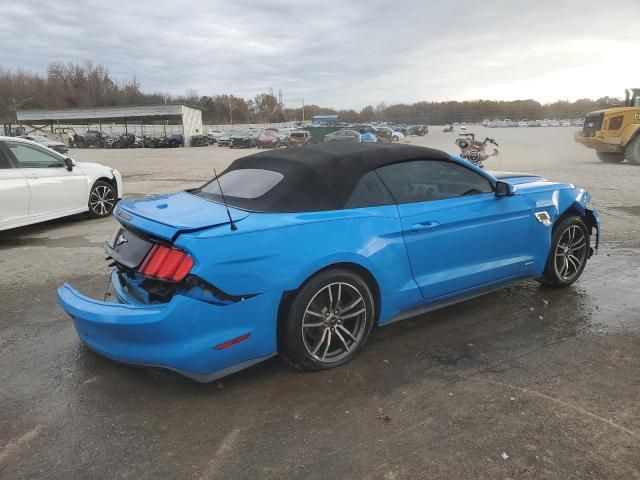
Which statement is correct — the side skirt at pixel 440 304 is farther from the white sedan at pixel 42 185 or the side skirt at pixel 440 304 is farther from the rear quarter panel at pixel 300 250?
the white sedan at pixel 42 185

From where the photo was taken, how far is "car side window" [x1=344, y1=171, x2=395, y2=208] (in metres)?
3.47

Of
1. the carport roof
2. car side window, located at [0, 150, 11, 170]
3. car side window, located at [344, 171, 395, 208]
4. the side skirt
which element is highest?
the carport roof

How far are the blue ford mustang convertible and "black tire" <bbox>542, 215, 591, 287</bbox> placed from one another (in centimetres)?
27

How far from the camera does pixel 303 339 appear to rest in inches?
125

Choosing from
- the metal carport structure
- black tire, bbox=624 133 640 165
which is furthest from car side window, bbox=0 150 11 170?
the metal carport structure

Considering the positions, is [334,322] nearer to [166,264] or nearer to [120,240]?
[166,264]

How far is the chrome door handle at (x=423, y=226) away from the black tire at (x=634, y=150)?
63.3 feet

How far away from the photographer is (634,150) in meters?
19.2

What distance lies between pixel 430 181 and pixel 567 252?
1.84 m

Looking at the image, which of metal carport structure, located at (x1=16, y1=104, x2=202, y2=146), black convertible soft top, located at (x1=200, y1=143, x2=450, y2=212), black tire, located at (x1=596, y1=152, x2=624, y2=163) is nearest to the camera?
black convertible soft top, located at (x1=200, y1=143, x2=450, y2=212)

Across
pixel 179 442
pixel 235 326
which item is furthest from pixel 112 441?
pixel 235 326

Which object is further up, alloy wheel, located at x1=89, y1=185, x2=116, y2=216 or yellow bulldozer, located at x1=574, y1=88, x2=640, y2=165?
yellow bulldozer, located at x1=574, y1=88, x2=640, y2=165

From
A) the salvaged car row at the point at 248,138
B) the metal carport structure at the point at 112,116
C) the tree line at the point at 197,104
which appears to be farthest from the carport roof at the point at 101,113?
the tree line at the point at 197,104

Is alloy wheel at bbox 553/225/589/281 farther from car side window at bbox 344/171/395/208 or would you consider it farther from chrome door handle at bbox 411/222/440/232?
car side window at bbox 344/171/395/208
